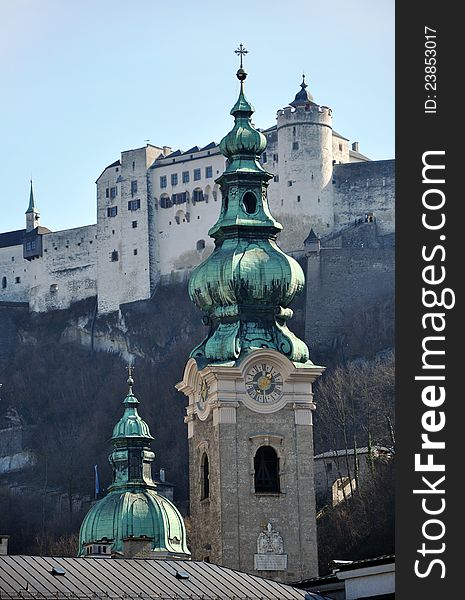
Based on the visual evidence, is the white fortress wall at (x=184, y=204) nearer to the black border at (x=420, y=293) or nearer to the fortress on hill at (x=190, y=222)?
the fortress on hill at (x=190, y=222)

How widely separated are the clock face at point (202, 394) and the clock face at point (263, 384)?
1.08m

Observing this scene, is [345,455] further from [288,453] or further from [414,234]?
[414,234]

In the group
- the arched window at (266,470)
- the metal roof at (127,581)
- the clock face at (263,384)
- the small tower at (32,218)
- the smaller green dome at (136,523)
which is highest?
the small tower at (32,218)

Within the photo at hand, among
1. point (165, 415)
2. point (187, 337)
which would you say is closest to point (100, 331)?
point (187, 337)

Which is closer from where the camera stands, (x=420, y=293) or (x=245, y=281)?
(x=420, y=293)

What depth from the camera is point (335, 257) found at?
114 meters

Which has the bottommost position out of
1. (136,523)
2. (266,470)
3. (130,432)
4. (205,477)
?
(266,470)

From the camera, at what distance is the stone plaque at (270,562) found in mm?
45875

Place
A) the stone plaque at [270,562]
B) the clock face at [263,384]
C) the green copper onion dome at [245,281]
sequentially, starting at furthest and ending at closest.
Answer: the green copper onion dome at [245,281], the clock face at [263,384], the stone plaque at [270,562]

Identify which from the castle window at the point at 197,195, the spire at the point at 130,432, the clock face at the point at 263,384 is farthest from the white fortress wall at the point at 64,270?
the clock face at the point at 263,384

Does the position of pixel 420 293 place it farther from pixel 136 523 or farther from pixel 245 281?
pixel 136 523

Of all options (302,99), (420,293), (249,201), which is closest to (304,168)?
(302,99)

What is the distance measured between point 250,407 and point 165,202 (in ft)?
264

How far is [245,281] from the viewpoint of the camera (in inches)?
1913
